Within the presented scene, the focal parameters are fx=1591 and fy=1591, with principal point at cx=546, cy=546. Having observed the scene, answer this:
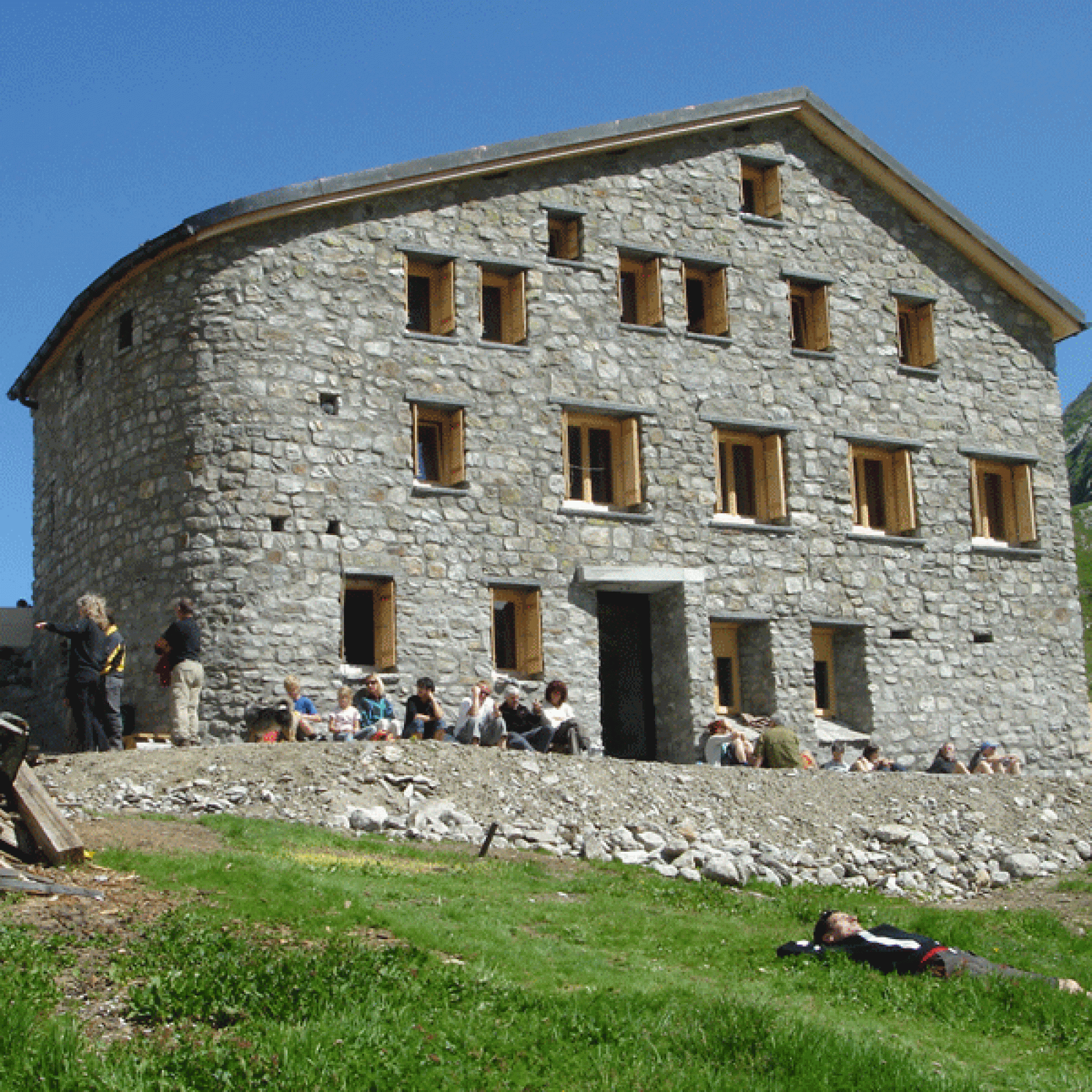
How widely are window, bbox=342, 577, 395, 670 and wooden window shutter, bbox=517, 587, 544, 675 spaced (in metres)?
2.30

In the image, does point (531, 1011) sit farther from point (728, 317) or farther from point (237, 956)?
point (728, 317)

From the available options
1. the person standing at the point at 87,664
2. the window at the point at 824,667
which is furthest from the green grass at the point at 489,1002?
the window at the point at 824,667

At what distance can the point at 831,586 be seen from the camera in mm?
27250

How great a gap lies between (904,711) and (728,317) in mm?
7428

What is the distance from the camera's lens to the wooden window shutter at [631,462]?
2603 cm

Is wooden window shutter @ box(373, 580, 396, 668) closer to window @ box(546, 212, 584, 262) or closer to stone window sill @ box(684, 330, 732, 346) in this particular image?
window @ box(546, 212, 584, 262)

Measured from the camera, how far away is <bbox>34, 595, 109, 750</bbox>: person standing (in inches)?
773

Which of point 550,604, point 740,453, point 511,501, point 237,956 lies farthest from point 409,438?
point 237,956

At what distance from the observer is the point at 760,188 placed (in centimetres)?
2909

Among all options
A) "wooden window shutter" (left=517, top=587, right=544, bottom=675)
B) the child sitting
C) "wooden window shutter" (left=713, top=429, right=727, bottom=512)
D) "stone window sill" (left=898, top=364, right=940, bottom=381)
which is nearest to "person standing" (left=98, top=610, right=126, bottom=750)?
the child sitting

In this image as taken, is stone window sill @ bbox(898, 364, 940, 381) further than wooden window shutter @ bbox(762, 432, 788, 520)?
Yes

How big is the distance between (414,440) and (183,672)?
5343mm

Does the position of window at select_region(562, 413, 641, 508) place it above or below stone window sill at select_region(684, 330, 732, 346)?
below

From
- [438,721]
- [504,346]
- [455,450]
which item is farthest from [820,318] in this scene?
[438,721]
